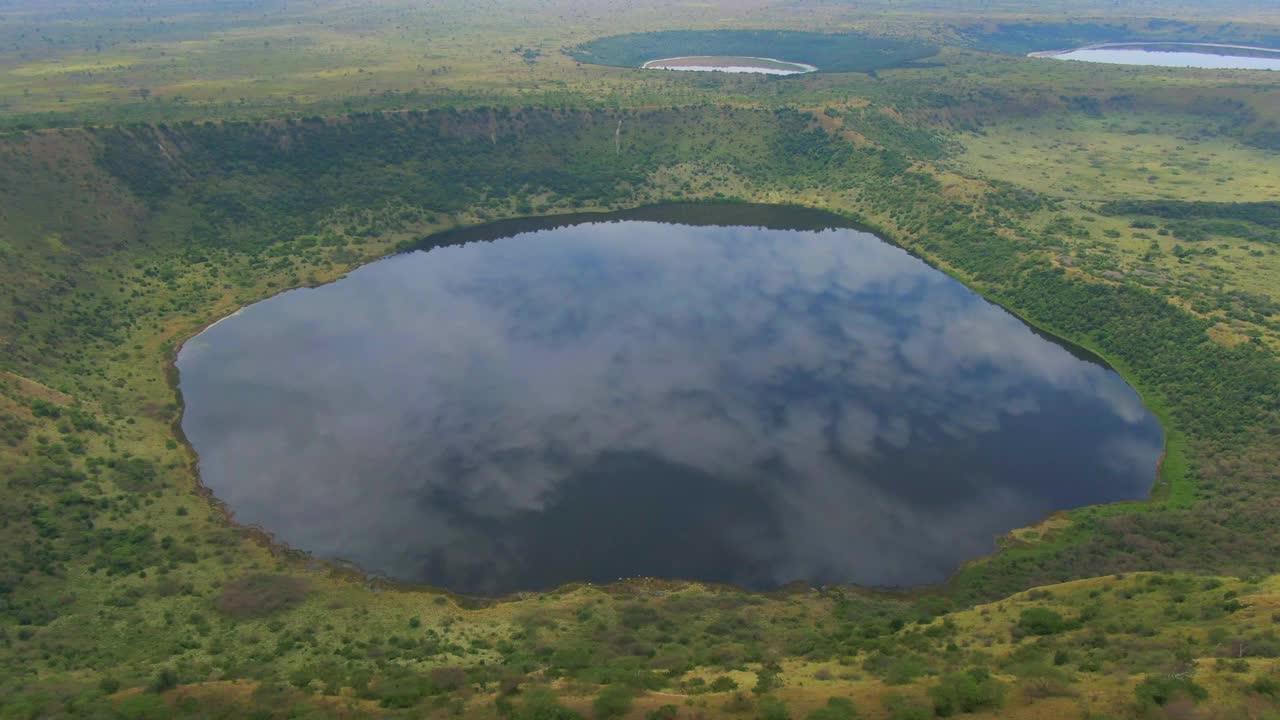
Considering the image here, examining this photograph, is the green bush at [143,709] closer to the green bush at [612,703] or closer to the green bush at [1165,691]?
the green bush at [612,703]

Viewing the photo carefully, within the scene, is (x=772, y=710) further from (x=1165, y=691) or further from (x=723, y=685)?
(x=1165, y=691)

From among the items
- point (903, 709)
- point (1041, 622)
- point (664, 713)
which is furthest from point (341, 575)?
point (1041, 622)

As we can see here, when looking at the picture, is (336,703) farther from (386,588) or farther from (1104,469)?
(1104,469)

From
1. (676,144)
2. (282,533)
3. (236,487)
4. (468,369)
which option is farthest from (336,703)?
(676,144)

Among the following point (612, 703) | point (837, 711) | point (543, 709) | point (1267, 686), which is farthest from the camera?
point (543, 709)

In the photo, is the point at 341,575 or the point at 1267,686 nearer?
the point at 1267,686

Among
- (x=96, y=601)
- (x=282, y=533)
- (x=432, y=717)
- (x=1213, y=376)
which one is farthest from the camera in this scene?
(x=1213, y=376)

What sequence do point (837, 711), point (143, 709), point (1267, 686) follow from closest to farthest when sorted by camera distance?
point (1267, 686), point (837, 711), point (143, 709)
